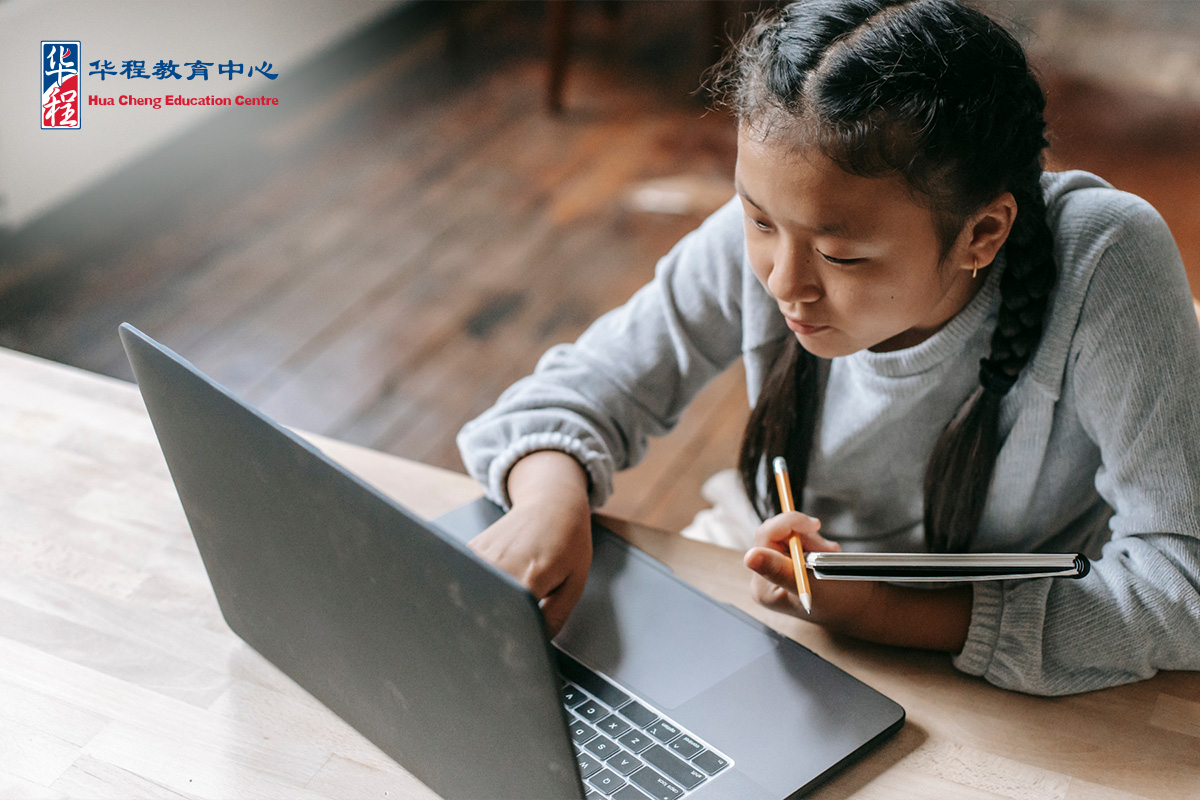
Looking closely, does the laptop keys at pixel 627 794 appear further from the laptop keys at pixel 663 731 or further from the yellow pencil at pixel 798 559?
the yellow pencil at pixel 798 559

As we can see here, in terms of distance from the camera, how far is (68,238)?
2.57 metres

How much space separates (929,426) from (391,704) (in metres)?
0.49

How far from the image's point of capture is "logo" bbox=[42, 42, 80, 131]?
235cm

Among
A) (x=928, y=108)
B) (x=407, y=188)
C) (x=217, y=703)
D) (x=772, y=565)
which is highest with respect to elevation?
(x=928, y=108)

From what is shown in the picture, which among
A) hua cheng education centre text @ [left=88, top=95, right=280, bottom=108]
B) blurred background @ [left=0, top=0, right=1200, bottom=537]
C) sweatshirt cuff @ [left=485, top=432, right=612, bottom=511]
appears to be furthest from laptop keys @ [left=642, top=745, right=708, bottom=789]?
hua cheng education centre text @ [left=88, top=95, right=280, bottom=108]

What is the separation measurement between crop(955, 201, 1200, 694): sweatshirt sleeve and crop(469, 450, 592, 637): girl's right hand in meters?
0.25

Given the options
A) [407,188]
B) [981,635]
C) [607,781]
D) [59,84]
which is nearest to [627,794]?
[607,781]

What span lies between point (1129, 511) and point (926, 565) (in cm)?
19

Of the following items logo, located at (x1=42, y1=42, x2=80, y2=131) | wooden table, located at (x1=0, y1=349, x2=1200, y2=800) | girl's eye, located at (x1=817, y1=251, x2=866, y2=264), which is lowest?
logo, located at (x1=42, y1=42, x2=80, y2=131)

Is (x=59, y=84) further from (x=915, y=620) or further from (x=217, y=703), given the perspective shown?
(x=915, y=620)

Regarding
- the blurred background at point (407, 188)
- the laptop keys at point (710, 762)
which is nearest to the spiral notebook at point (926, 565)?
the laptop keys at point (710, 762)

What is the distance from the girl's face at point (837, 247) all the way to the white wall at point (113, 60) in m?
2.17

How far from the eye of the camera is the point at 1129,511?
74 centimetres

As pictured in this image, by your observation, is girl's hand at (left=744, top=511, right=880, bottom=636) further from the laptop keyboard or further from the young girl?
the laptop keyboard
